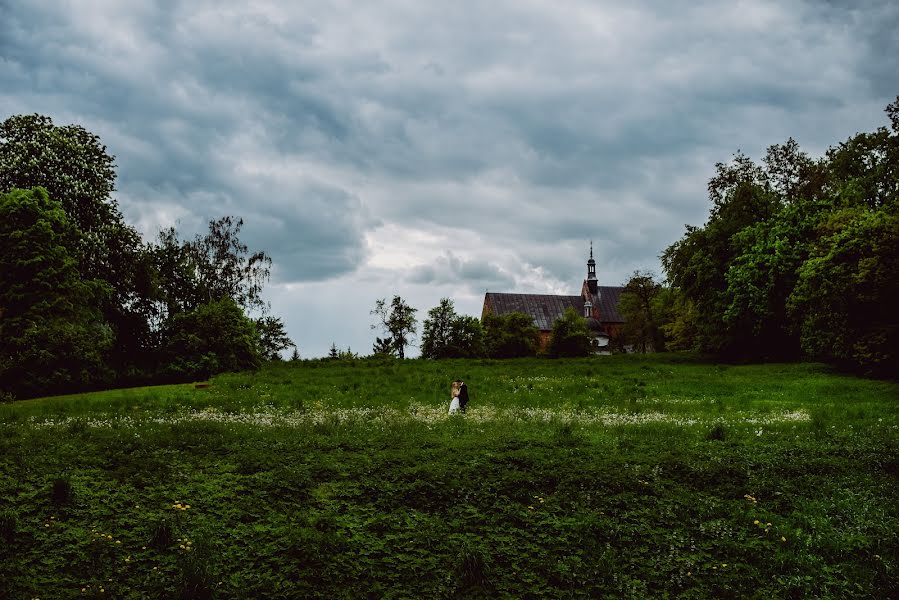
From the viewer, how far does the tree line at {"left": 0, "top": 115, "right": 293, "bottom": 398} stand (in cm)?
3806

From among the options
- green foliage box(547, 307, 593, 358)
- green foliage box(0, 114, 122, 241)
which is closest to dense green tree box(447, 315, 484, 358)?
green foliage box(547, 307, 593, 358)

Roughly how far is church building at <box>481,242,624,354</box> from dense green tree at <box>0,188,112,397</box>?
85.1 metres

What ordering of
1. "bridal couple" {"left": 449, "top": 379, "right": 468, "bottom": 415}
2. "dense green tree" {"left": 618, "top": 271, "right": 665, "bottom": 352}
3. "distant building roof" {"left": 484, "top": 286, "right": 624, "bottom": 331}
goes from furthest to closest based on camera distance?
"distant building roof" {"left": 484, "top": 286, "right": 624, "bottom": 331} < "dense green tree" {"left": 618, "top": 271, "right": 665, "bottom": 352} < "bridal couple" {"left": 449, "top": 379, "right": 468, "bottom": 415}

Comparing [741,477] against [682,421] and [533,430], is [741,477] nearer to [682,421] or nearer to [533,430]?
[533,430]

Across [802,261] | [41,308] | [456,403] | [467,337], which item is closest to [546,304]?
[467,337]

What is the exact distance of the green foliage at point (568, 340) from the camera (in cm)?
6311

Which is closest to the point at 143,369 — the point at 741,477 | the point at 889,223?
the point at 741,477

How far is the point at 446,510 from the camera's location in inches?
470

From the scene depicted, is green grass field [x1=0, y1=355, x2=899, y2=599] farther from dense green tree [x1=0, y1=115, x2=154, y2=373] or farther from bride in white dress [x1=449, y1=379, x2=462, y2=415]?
dense green tree [x1=0, y1=115, x2=154, y2=373]

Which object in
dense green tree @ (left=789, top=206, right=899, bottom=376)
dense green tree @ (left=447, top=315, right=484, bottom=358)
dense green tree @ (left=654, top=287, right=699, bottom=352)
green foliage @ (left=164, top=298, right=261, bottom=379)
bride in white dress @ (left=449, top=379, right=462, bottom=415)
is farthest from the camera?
dense green tree @ (left=654, top=287, right=699, bottom=352)

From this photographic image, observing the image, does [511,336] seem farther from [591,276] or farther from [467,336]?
[591,276]

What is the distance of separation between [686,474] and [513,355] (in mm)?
50518

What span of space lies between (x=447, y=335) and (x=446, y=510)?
44.4 m

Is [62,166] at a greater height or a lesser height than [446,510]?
greater
